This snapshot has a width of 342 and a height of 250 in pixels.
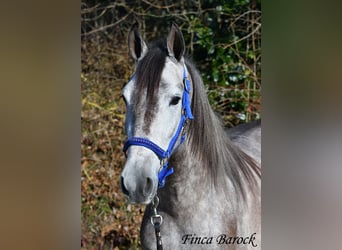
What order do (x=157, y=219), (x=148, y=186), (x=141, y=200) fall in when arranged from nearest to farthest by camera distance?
(x=148, y=186) → (x=141, y=200) → (x=157, y=219)

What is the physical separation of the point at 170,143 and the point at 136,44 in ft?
1.97

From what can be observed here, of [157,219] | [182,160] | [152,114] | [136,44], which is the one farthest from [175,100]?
[157,219]

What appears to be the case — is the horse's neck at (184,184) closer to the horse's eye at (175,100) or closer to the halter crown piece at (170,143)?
the halter crown piece at (170,143)

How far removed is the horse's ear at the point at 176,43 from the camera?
98.2 inches

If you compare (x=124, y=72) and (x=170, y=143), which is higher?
(x=124, y=72)

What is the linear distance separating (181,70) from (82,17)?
24.7 inches

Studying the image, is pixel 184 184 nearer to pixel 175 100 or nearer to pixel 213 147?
pixel 213 147

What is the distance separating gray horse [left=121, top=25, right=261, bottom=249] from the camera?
7.72 ft

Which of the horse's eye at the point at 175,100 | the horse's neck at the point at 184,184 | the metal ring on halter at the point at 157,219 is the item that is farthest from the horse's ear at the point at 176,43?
the metal ring on halter at the point at 157,219

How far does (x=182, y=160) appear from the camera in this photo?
2467 millimetres
